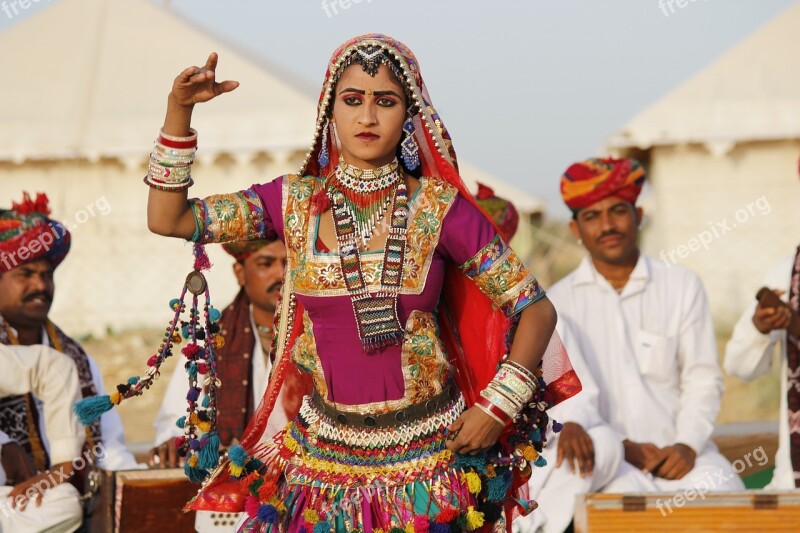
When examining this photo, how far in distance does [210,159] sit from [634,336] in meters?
11.1

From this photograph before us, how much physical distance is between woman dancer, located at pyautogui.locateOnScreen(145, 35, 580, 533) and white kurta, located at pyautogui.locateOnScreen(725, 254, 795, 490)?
387cm

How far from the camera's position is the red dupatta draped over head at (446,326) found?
13.9 ft

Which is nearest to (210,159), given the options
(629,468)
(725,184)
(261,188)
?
(725,184)

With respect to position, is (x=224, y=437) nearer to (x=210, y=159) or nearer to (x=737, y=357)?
(x=737, y=357)

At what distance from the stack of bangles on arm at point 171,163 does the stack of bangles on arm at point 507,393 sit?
107 centimetres

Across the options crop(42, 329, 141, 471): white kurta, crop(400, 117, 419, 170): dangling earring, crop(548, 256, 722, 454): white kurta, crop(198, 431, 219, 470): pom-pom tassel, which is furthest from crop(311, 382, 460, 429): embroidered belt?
crop(548, 256, 722, 454): white kurta

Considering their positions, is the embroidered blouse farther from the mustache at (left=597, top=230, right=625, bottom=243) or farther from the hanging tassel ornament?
the mustache at (left=597, top=230, right=625, bottom=243)

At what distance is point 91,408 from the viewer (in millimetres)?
4383

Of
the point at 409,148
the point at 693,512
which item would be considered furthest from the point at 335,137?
the point at 693,512

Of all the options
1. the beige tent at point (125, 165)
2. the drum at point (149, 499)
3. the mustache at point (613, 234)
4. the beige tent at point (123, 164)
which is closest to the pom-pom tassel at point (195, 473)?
the drum at point (149, 499)

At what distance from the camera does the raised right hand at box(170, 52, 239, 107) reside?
3.84 meters

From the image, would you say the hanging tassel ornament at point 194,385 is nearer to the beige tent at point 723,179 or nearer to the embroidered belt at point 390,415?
the embroidered belt at point 390,415

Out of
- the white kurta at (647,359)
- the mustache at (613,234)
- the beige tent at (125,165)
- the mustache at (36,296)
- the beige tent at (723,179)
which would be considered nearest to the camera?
the mustache at (36,296)

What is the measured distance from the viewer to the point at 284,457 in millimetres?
4301
